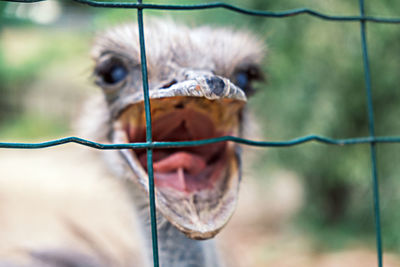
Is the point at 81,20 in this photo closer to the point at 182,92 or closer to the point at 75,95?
the point at 75,95

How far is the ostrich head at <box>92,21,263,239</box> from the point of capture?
1.05 meters

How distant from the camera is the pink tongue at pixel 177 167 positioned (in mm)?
1176

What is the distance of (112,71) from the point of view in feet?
4.58

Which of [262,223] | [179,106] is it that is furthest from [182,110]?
[262,223]

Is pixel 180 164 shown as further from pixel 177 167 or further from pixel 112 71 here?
pixel 112 71

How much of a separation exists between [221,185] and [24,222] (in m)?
2.09

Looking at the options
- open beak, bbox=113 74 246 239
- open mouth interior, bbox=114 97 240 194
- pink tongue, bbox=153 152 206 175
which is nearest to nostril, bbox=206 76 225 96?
open beak, bbox=113 74 246 239

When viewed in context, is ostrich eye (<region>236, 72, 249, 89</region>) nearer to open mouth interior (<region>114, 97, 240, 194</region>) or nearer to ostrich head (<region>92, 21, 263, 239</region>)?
ostrich head (<region>92, 21, 263, 239</region>)

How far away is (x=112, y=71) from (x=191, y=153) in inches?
12.2

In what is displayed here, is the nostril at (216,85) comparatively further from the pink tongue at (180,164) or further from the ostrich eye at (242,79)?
the ostrich eye at (242,79)

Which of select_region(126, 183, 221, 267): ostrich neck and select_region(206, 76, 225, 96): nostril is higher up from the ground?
select_region(206, 76, 225, 96): nostril

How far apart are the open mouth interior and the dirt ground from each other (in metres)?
0.62

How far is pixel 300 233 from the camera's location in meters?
4.80

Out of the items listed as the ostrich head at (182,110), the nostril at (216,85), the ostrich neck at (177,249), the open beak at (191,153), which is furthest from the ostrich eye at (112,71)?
the nostril at (216,85)
